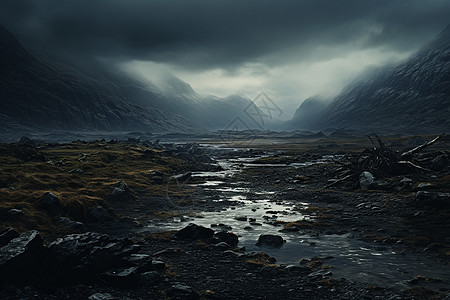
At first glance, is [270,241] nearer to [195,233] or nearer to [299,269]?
[299,269]

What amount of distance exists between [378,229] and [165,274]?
12.7 m

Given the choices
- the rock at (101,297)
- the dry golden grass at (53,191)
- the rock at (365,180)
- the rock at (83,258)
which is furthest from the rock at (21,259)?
the rock at (365,180)

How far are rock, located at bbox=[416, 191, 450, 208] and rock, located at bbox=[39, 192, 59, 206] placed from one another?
24705 mm

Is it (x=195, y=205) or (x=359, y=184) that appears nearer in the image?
(x=195, y=205)

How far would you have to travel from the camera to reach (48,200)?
21438 millimetres

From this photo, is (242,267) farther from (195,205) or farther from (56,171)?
(56,171)

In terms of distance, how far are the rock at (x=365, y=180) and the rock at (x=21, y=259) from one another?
27539 mm

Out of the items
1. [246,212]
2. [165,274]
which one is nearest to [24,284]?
[165,274]

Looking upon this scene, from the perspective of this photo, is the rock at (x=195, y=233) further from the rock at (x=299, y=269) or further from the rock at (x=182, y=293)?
the rock at (x=182, y=293)

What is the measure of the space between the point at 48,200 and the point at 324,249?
58.0 ft

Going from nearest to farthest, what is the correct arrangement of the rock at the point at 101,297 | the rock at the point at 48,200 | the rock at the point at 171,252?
the rock at the point at 101,297, the rock at the point at 171,252, the rock at the point at 48,200

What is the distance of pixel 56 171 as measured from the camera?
3747 centimetres

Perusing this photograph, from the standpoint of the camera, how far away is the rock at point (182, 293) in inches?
426

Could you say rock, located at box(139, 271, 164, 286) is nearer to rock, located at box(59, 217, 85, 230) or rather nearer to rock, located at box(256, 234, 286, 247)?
rock, located at box(256, 234, 286, 247)
